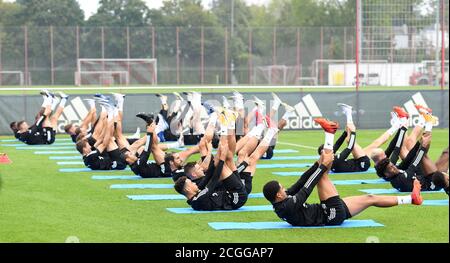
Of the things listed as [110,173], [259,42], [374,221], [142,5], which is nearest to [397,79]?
[259,42]

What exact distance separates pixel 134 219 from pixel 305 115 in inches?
655

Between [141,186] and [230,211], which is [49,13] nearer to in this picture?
[141,186]

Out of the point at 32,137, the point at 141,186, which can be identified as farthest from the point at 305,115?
the point at 141,186

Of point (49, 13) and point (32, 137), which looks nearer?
point (32, 137)

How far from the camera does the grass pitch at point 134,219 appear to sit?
35.1 feet

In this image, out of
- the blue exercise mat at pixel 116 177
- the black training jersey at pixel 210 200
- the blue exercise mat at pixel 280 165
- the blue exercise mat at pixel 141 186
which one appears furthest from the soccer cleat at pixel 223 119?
the blue exercise mat at pixel 280 165

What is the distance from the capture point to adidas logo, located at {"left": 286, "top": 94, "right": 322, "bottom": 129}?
1107 inches

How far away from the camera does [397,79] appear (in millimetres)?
44688

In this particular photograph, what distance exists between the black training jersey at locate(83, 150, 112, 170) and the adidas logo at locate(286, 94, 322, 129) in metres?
10.8

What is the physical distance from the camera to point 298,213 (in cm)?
1123

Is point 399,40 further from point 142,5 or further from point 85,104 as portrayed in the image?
point 142,5

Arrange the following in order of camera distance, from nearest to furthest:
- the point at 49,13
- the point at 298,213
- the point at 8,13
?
the point at 298,213 < the point at 8,13 < the point at 49,13

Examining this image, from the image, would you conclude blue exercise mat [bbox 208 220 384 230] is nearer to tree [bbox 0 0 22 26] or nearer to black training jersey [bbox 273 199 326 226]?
black training jersey [bbox 273 199 326 226]

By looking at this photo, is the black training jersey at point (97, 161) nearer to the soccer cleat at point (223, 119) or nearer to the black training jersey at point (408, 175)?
the soccer cleat at point (223, 119)
